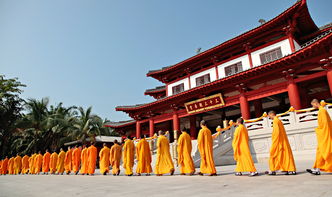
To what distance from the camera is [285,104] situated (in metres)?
14.8

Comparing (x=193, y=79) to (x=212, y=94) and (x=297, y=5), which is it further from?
(x=297, y=5)

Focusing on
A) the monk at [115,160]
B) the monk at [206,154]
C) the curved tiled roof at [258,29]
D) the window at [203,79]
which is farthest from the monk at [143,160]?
the curved tiled roof at [258,29]

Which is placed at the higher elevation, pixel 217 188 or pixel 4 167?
pixel 4 167

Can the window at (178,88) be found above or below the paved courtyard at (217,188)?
above

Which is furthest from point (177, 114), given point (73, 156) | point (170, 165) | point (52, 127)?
point (52, 127)

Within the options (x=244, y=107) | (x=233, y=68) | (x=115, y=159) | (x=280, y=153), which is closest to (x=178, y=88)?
(x=233, y=68)

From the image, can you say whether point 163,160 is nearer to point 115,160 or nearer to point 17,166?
point 115,160

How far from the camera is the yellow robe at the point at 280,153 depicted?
15.6 feet

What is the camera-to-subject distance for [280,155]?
4852mm

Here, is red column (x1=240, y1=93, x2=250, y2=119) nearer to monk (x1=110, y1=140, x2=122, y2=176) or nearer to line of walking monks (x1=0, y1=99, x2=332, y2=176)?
line of walking monks (x1=0, y1=99, x2=332, y2=176)

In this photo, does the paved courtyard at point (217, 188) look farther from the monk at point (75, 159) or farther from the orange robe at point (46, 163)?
the orange robe at point (46, 163)

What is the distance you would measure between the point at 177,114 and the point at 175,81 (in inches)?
134

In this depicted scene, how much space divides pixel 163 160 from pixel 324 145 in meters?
4.44

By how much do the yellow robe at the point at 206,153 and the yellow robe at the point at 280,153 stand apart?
4.96ft
